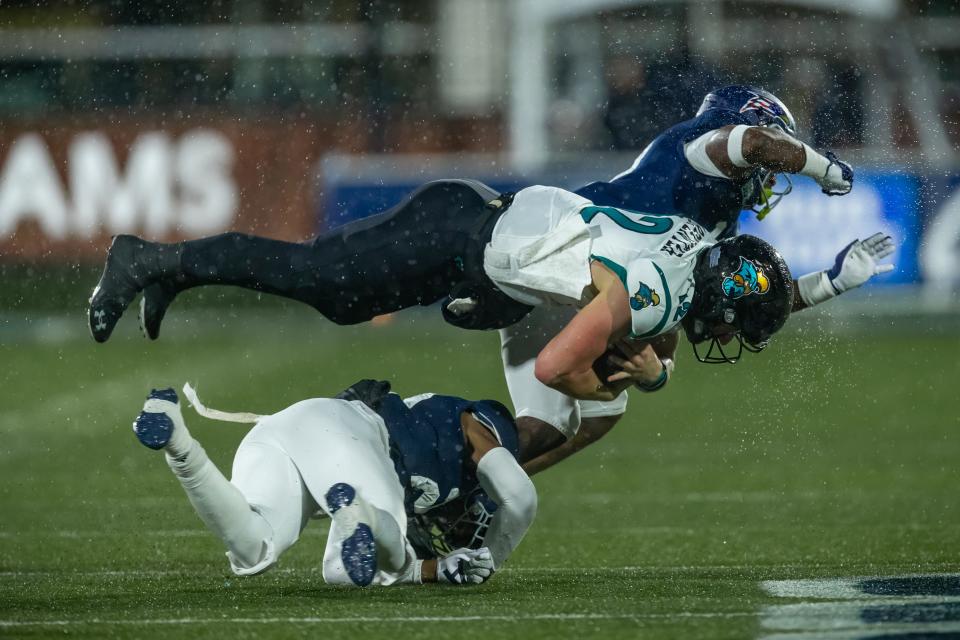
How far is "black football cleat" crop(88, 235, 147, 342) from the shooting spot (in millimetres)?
6242

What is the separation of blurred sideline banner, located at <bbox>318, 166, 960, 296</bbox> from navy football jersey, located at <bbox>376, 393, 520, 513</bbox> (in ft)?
29.7

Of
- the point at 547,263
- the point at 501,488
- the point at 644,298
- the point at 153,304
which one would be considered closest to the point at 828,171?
the point at 644,298

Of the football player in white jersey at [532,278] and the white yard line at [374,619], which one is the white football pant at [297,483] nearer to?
the white yard line at [374,619]

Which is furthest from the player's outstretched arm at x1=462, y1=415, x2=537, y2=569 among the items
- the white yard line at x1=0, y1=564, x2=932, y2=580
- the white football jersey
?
the white football jersey

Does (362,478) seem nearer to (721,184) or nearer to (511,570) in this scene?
(511,570)

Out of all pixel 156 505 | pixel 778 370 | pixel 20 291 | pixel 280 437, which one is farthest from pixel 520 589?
pixel 20 291

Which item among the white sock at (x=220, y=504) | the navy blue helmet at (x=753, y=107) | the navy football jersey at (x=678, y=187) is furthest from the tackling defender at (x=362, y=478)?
the navy blue helmet at (x=753, y=107)

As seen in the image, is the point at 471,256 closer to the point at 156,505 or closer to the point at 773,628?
the point at 773,628

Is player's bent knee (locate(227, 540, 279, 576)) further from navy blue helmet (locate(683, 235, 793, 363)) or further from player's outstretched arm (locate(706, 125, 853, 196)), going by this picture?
player's outstretched arm (locate(706, 125, 853, 196))

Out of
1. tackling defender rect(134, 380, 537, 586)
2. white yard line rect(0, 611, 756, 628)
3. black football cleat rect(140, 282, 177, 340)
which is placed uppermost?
black football cleat rect(140, 282, 177, 340)

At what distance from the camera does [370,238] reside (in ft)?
20.5

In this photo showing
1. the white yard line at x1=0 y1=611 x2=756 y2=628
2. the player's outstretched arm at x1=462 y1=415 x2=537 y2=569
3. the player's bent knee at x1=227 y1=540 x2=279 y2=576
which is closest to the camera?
the white yard line at x1=0 y1=611 x2=756 y2=628

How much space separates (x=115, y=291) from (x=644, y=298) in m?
1.98

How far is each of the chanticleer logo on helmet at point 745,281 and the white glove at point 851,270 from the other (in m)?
0.50
